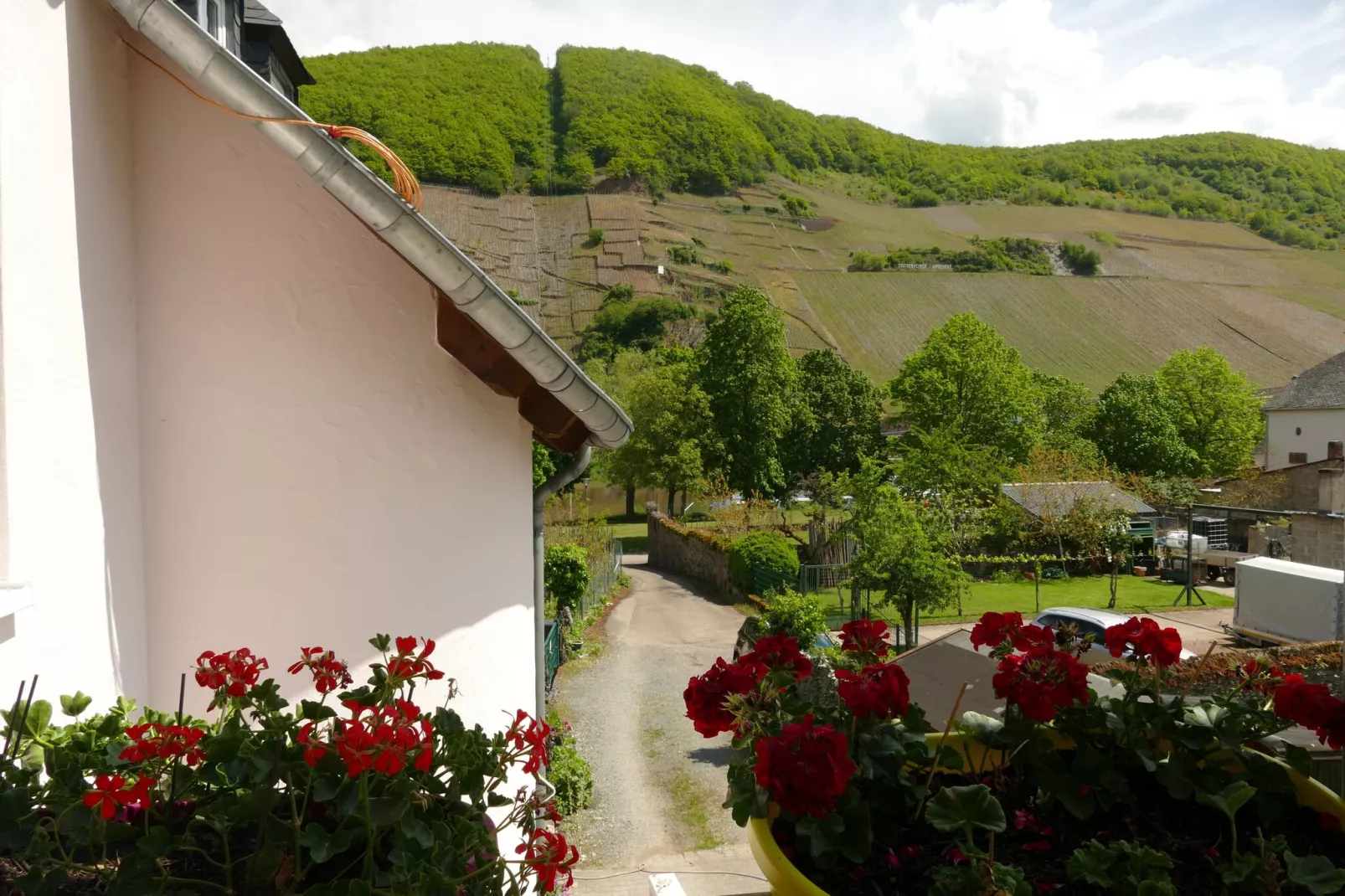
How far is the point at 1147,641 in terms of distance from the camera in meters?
2.00

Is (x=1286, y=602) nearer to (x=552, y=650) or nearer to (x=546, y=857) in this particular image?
(x=552, y=650)

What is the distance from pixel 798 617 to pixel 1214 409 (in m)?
40.3

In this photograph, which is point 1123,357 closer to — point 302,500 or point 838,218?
point 838,218

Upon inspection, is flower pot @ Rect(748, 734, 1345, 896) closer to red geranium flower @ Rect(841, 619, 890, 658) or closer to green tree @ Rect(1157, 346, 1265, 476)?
red geranium flower @ Rect(841, 619, 890, 658)

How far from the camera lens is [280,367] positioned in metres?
3.45

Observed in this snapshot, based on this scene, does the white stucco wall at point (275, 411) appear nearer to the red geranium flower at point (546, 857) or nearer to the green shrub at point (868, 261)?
the red geranium flower at point (546, 857)

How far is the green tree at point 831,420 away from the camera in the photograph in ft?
144

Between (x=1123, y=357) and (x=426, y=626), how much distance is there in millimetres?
75401

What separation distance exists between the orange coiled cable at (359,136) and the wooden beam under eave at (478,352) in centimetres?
41

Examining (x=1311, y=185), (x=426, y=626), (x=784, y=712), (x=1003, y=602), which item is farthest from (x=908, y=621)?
(x=1311, y=185)

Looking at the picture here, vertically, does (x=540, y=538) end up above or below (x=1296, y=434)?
above

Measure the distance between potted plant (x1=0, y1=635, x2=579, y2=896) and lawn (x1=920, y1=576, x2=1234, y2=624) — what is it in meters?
21.4

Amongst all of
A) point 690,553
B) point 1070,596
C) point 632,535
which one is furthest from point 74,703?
point 632,535

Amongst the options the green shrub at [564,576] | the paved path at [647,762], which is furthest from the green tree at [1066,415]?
the green shrub at [564,576]
